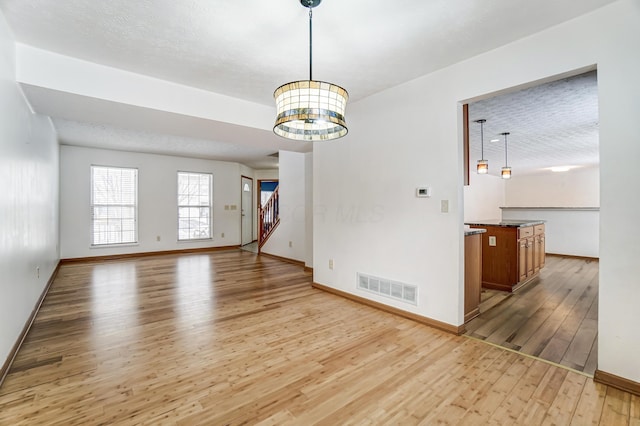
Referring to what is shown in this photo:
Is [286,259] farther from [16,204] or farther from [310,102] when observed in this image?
[310,102]

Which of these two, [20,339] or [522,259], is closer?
[20,339]

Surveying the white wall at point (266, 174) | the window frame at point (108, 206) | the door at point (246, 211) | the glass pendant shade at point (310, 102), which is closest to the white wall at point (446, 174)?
the glass pendant shade at point (310, 102)

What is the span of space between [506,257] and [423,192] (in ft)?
7.32

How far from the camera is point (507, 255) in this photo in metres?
4.30

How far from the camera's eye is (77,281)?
4867mm

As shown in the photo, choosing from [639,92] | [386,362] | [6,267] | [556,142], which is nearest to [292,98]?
[386,362]

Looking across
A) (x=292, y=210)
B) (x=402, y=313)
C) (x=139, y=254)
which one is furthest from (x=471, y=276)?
(x=139, y=254)

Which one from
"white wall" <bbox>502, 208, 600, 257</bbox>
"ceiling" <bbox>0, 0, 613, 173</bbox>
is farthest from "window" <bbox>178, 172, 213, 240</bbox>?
"white wall" <bbox>502, 208, 600, 257</bbox>

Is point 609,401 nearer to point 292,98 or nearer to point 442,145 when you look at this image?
point 442,145

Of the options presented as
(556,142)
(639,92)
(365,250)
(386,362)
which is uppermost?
(556,142)

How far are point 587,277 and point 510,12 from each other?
17.1 feet

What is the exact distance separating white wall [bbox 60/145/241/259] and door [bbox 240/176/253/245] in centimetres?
45

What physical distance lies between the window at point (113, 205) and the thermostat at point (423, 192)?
278 inches

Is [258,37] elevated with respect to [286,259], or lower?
elevated
